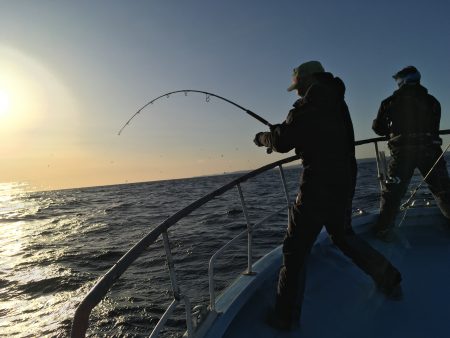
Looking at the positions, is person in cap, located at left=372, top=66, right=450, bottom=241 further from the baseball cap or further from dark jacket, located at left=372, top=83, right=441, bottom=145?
the baseball cap

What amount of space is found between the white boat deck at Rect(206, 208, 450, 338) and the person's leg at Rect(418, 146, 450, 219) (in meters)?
0.54

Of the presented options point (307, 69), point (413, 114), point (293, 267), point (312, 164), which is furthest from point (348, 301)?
point (413, 114)

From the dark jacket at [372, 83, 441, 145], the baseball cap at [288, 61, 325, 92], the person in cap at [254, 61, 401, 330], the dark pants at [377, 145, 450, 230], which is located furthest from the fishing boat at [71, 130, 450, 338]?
the dark jacket at [372, 83, 441, 145]

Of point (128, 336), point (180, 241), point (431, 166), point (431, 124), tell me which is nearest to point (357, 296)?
point (431, 166)

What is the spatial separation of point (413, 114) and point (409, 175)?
0.72m

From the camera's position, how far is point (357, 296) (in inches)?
137

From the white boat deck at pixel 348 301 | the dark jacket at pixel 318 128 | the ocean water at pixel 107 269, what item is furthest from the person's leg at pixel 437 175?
the dark jacket at pixel 318 128

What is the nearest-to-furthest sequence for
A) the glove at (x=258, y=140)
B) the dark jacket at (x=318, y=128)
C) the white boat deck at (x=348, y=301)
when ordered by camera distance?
1. the dark jacket at (x=318, y=128)
2. the white boat deck at (x=348, y=301)
3. the glove at (x=258, y=140)

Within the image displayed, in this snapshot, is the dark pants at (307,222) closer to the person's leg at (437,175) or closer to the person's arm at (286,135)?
the person's arm at (286,135)

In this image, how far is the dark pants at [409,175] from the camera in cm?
445

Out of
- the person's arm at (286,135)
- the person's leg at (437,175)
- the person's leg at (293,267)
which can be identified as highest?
the person's arm at (286,135)

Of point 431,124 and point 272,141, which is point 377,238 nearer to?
point 431,124

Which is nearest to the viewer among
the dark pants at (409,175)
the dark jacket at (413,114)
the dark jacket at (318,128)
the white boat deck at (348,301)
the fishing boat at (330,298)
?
the dark jacket at (318,128)

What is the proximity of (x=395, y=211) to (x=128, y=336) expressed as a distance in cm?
458
